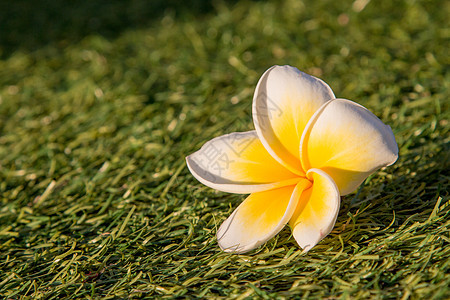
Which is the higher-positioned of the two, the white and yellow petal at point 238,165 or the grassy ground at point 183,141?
the white and yellow petal at point 238,165

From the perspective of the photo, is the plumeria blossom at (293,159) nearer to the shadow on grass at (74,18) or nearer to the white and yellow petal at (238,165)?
the white and yellow petal at (238,165)

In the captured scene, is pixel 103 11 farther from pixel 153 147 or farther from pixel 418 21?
pixel 418 21

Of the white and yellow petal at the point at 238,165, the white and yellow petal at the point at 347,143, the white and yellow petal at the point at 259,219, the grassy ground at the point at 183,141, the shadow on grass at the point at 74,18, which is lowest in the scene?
the grassy ground at the point at 183,141

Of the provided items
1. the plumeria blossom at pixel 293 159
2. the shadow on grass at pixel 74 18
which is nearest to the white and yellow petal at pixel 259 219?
the plumeria blossom at pixel 293 159

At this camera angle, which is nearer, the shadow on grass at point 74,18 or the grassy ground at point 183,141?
the grassy ground at point 183,141

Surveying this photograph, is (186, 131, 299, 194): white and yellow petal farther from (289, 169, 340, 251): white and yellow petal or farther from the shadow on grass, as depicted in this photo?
the shadow on grass

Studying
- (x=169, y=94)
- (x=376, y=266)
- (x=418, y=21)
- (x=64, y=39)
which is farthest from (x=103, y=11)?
(x=376, y=266)

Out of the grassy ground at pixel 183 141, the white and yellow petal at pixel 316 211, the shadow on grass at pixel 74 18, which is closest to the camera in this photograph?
the white and yellow petal at pixel 316 211

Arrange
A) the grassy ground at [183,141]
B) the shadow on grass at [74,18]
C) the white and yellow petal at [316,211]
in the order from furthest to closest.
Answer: the shadow on grass at [74,18] → the grassy ground at [183,141] → the white and yellow petal at [316,211]
